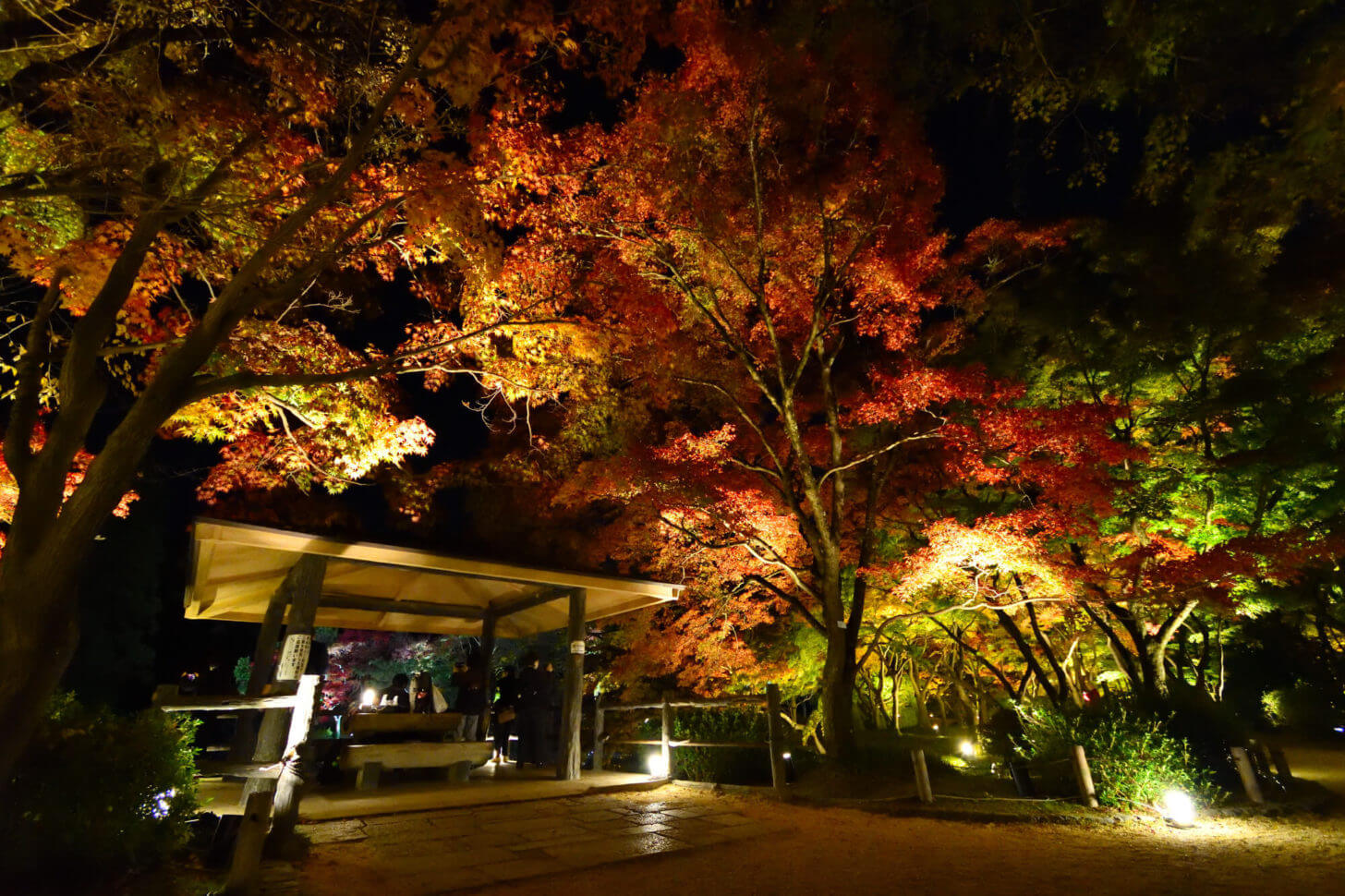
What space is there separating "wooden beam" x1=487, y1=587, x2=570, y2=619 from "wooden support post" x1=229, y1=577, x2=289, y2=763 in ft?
11.2

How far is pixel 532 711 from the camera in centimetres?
931

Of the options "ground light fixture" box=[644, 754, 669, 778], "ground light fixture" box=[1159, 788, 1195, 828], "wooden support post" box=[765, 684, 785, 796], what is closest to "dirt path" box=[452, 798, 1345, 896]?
"ground light fixture" box=[1159, 788, 1195, 828]

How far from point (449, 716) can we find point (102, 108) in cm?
789

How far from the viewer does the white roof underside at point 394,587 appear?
6633 millimetres

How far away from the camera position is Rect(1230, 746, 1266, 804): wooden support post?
724cm

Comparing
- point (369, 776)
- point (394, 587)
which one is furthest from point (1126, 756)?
point (394, 587)

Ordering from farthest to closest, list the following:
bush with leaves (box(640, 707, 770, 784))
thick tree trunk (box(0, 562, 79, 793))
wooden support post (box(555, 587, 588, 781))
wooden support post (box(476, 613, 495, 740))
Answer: wooden support post (box(476, 613, 495, 740))
bush with leaves (box(640, 707, 770, 784))
wooden support post (box(555, 587, 588, 781))
thick tree trunk (box(0, 562, 79, 793))

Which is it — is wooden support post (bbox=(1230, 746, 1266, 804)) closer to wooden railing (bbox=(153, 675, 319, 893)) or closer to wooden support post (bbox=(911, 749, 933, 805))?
wooden support post (bbox=(911, 749, 933, 805))

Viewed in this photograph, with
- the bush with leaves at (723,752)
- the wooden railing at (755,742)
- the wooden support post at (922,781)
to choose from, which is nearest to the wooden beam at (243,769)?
the wooden railing at (755,742)

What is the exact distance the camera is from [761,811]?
6.96 m

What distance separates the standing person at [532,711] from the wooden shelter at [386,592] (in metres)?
0.62

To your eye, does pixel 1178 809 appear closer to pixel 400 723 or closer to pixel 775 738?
pixel 775 738

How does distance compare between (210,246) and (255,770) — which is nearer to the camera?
(255,770)

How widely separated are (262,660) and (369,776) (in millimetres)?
2139
